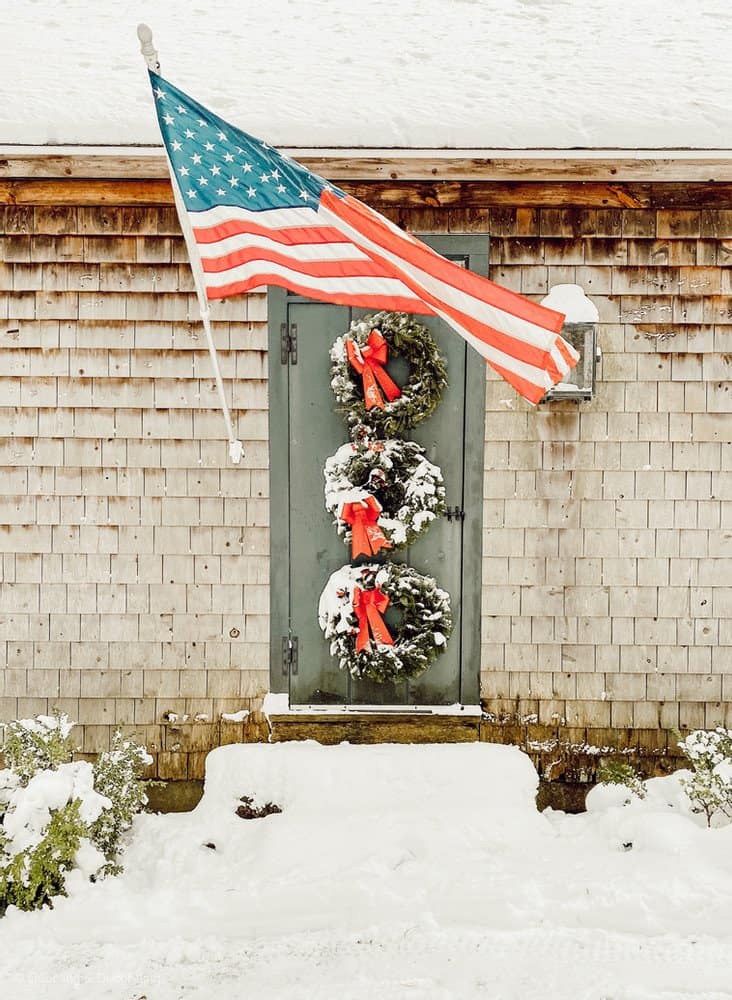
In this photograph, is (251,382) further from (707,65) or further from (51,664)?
(707,65)

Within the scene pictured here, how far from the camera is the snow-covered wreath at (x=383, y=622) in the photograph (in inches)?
157

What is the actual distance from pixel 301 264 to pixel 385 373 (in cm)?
122

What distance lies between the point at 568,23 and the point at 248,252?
1.76 metres

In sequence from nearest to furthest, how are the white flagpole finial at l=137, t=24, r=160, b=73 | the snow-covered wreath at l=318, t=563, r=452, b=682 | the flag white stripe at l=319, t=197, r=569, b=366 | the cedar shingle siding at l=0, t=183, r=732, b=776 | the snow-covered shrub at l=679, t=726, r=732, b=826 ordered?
the white flagpole finial at l=137, t=24, r=160, b=73, the flag white stripe at l=319, t=197, r=569, b=366, the snow-covered shrub at l=679, t=726, r=732, b=826, the snow-covered wreath at l=318, t=563, r=452, b=682, the cedar shingle siding at l=0, t=183, r=732, b=776

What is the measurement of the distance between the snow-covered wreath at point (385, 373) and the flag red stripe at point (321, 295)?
38.9 inches

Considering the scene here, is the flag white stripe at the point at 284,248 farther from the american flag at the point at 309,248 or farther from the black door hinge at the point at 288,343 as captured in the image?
the black door hinge at the point at 288,343

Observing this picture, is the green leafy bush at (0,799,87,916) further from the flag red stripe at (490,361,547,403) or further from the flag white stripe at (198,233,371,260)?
the flag red stripe at (490,361,547,403)

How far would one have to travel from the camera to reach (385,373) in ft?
12.9

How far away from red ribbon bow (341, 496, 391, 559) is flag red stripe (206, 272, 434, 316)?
131 centimetres

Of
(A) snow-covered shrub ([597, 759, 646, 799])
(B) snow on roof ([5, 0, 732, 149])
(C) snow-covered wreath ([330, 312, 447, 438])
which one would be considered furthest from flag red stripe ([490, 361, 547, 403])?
(A) snow-covered shrub ([597, 759, 646, 799])

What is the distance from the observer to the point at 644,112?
3.48 m

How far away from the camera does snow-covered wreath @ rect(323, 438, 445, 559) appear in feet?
12.9

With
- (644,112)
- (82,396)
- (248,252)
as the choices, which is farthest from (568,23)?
(82,396)

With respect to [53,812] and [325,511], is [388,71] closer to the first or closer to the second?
[325,511]
